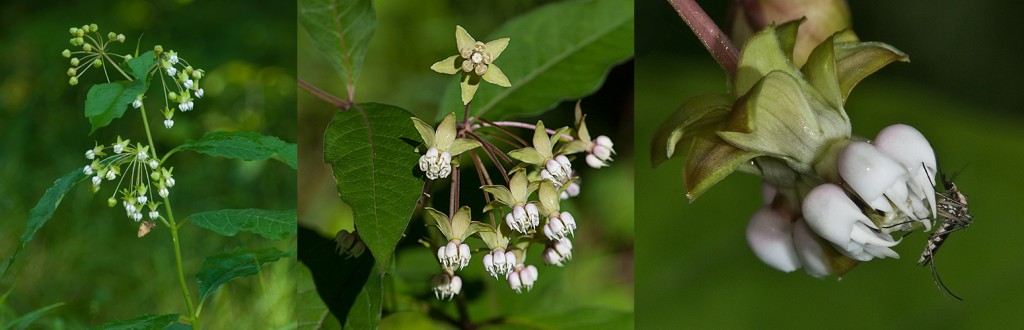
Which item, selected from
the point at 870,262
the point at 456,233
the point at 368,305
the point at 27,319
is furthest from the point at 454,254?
the point at 870,262

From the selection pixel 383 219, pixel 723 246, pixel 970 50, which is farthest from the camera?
pixel 970 50

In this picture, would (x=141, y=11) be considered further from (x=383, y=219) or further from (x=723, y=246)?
(x=723, y=246)

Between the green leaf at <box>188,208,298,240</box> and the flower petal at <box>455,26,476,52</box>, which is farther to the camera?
the green leaf at <box>188,208,298,240</box>

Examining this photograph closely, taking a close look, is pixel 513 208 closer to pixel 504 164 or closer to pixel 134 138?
pixel 504 164

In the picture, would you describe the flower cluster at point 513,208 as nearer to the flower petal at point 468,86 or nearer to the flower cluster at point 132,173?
the flower petal at point 468,86

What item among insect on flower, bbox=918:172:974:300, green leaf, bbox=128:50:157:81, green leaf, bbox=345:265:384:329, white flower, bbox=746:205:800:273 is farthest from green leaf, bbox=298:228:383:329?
insect on flower, bbox=918:172:974:300

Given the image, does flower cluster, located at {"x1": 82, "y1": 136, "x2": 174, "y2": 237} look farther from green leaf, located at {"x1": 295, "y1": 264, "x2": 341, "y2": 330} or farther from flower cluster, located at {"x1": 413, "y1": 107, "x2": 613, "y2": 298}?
flower cluster, located at {"x1": 413, "y1": 107, "x2": 613, "y2": 298}

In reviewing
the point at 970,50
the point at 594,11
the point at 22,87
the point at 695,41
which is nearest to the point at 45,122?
the point at 22,87
